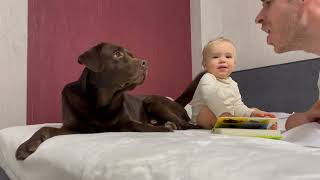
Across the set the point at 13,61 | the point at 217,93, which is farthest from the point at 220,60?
the point at 13,61

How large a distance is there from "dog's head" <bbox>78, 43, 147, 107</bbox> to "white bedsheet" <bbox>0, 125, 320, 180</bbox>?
0.44 meters

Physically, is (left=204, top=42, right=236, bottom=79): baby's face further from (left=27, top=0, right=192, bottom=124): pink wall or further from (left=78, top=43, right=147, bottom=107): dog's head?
(left=27, top=0, right=192, bottom=124): pink wall

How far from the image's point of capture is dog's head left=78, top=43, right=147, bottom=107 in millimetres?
1446

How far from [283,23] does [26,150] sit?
777 millimetres

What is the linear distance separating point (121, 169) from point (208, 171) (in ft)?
0.64

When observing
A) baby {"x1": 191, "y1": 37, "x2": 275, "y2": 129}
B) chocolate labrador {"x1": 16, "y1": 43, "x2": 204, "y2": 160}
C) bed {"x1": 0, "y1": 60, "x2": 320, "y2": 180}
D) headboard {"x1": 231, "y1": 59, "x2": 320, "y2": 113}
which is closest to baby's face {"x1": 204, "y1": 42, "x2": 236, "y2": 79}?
baby {"x1": 191, "y1": 37, "x2": 275, "y2": 129}

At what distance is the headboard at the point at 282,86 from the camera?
2432mm

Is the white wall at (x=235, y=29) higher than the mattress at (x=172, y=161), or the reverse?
the white wall at (x=235, y=29)

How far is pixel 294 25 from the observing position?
2.69 ft

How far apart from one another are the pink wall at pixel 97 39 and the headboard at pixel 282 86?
0.56 m

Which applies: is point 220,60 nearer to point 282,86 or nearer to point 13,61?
point 282,86

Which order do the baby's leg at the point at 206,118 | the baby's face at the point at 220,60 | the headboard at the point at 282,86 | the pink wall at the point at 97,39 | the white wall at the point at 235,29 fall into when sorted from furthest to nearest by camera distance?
the white wall at the point at 235,29 < the pink wall at the point at 97,39 < the headboard at the point at 282,86 < the baby's face at the point at 220,60 < the baby's leg at the point at 206,118

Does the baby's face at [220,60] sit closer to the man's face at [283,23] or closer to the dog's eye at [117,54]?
the dog's eye at [117,54]

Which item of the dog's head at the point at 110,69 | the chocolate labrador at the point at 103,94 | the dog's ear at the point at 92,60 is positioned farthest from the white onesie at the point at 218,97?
the dog's ear at the point at 92,60
